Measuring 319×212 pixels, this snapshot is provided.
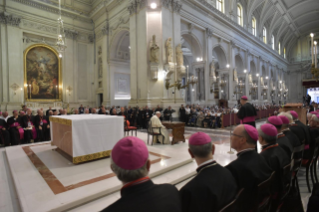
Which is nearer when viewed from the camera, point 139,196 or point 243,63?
point 139,196

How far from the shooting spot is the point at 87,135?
4375 mm

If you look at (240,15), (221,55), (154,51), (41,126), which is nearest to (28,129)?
(41,126)

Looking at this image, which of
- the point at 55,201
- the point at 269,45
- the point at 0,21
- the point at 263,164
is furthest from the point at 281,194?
the point at 269,45

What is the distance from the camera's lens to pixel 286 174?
7.36 ft

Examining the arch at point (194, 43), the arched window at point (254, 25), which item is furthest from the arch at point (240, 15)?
the arch at point (194, 43)

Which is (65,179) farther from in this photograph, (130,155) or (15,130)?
(15,130)

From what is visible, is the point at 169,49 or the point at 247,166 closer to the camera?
the point at 247,166

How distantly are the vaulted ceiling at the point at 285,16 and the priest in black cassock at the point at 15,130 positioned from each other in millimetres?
23218

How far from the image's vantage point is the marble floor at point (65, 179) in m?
2.80

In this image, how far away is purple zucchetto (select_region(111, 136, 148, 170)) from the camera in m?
1.13

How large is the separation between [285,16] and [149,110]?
2710 centimetres

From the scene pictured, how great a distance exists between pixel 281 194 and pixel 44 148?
601cm

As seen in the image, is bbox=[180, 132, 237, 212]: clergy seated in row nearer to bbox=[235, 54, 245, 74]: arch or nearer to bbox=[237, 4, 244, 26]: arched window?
bbox=[235, 54, 245, 74]: arch

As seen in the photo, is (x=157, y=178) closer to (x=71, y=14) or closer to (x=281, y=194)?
(x=281, y=194)
